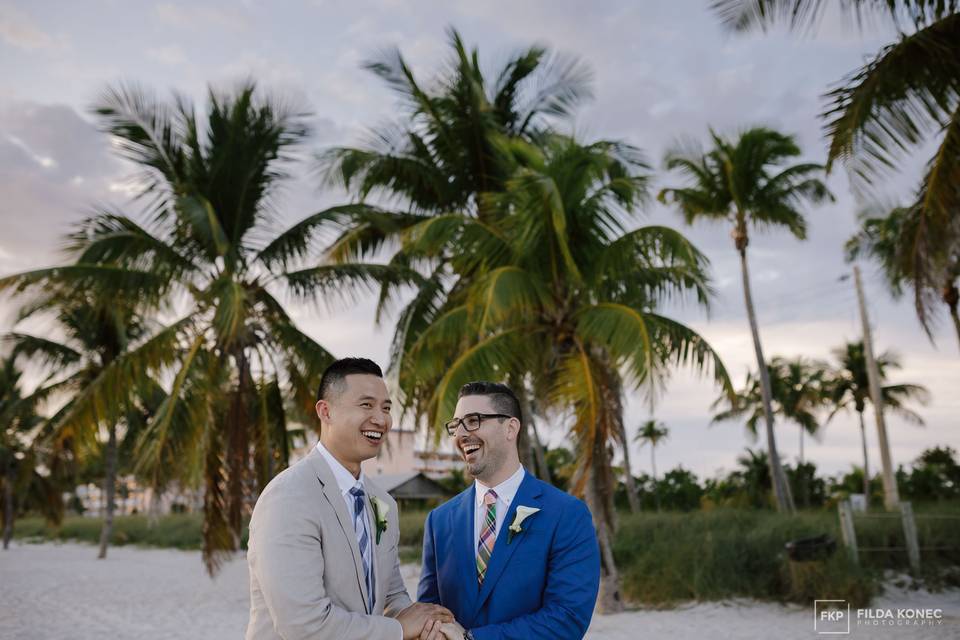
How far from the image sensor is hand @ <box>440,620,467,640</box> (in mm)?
3416

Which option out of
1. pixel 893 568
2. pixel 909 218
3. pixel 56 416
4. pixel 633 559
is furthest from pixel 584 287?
pixel 56 416

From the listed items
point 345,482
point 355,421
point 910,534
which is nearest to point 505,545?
point 345,482

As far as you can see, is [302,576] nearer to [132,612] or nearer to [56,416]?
[132,612]

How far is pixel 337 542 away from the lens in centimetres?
323

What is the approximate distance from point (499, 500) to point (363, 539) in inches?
30.1

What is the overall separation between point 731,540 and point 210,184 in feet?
38.9

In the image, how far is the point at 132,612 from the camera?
48.9ft

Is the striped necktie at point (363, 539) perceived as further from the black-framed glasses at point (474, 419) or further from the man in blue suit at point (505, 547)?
the black-framed glasses at point (474, 419)

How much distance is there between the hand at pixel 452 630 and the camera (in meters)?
3.42

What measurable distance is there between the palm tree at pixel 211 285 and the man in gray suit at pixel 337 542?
10138 mm

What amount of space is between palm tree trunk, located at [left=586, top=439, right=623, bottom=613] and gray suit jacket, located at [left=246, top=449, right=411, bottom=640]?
27.7 ft

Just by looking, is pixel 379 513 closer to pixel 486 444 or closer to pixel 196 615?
pixel 486 444

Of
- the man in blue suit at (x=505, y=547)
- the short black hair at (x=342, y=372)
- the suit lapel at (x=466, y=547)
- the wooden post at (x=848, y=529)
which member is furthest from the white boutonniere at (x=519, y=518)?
the wooden post at (x=848, y=529)

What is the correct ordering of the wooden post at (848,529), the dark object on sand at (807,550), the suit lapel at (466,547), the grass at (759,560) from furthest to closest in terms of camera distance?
the wooden post at (848,529) < the dark object on sand at (807,550) < the grass at (759,560) < the suit lapel at (466,547)
